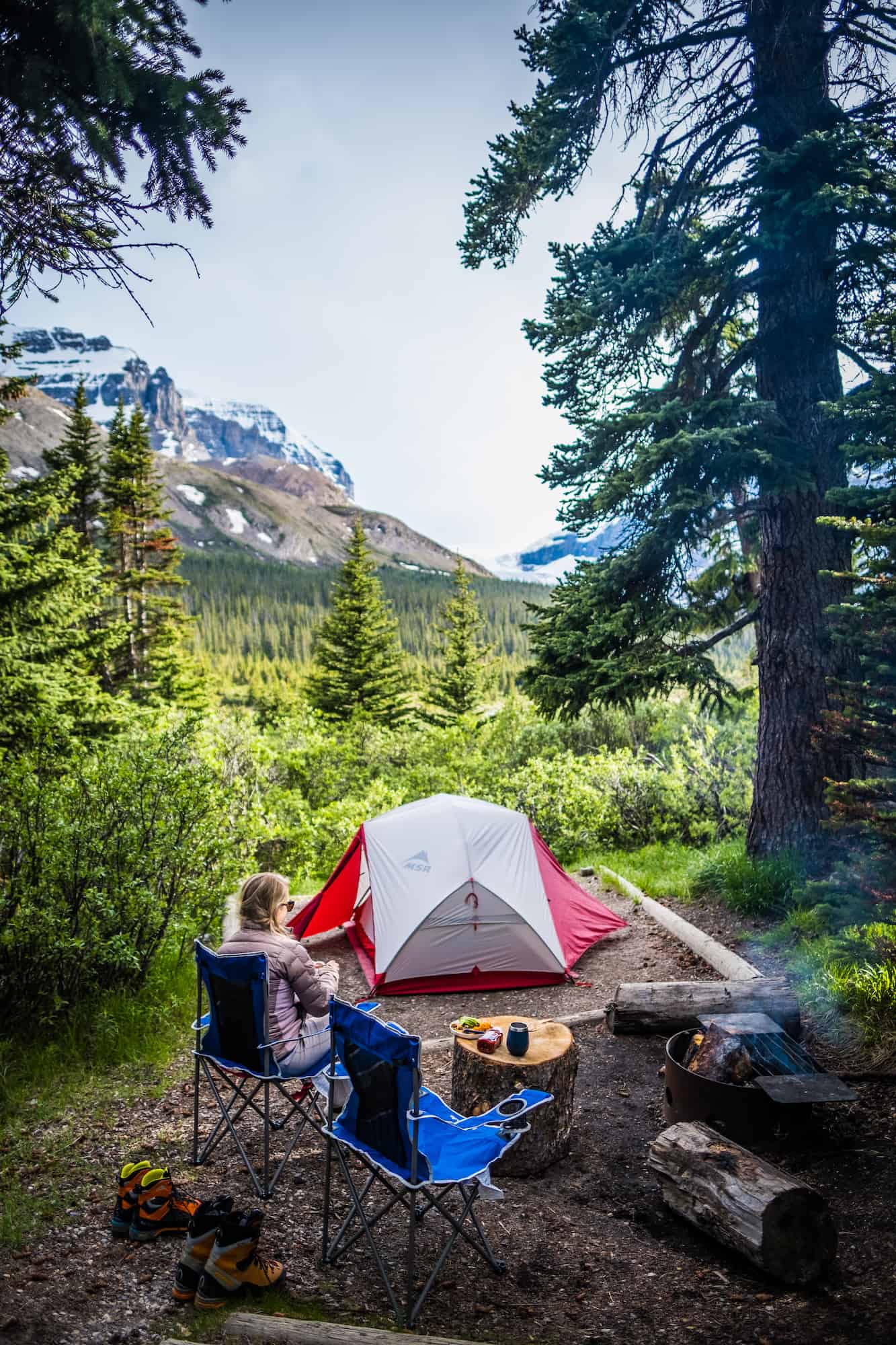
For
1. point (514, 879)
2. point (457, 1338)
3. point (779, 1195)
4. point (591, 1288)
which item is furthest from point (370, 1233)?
point (514, 879)

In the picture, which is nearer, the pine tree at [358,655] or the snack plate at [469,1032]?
the snack plate at [469,1032]

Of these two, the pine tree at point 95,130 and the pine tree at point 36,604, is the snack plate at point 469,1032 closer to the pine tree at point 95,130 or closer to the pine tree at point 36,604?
the pine tree at point 95,130

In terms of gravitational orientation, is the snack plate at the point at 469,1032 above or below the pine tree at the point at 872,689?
below

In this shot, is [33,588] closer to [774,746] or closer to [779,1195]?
[774,746]

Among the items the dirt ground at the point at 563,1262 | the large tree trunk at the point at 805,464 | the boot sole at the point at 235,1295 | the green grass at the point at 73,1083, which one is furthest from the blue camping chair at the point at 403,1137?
the large tree trunk at the point at 805,464

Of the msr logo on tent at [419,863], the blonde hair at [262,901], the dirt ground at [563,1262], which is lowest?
the dirt ground at [563,1262]

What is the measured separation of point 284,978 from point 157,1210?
1.25 metres

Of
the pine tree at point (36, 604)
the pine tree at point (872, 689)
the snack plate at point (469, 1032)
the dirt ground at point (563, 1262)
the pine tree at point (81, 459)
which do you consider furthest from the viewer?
Answer: the pine tree at point (81, 459)

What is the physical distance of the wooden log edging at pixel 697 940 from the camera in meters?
7.08

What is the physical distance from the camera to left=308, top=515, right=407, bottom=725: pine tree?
104 feet

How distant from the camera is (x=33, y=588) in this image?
12.4 meters

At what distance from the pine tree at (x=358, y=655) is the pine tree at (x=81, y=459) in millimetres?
10424

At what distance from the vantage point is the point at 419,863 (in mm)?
8375

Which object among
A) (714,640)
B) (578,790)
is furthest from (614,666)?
(578,790)
